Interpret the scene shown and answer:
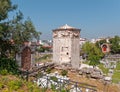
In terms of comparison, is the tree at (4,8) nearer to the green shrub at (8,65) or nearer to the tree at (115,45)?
the green shrub at (8,65)

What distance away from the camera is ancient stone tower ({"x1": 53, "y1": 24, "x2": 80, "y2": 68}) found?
26016 millimetres

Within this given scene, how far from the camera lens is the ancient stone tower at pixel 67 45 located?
26016mm

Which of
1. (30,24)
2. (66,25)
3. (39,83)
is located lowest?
(39,83)

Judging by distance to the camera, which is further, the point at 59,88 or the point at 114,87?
the point at 114,87

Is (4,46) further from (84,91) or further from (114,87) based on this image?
(114,87)

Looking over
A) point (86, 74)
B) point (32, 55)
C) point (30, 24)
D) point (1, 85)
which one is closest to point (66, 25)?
point (32, 55)

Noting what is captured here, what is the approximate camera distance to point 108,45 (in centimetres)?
7069

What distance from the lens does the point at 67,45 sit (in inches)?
1041

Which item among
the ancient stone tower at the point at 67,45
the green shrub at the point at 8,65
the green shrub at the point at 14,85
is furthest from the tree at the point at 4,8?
the ancient stone tower at the point at 67,45

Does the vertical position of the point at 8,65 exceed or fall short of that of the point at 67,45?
it falls short

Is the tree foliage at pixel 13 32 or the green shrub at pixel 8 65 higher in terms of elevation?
the tree foliage at pixel 13 32

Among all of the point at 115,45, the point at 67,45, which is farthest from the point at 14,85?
the point at 115,45

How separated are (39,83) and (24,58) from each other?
13.3 m

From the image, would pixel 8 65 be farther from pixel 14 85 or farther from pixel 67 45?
pixel 67 45
